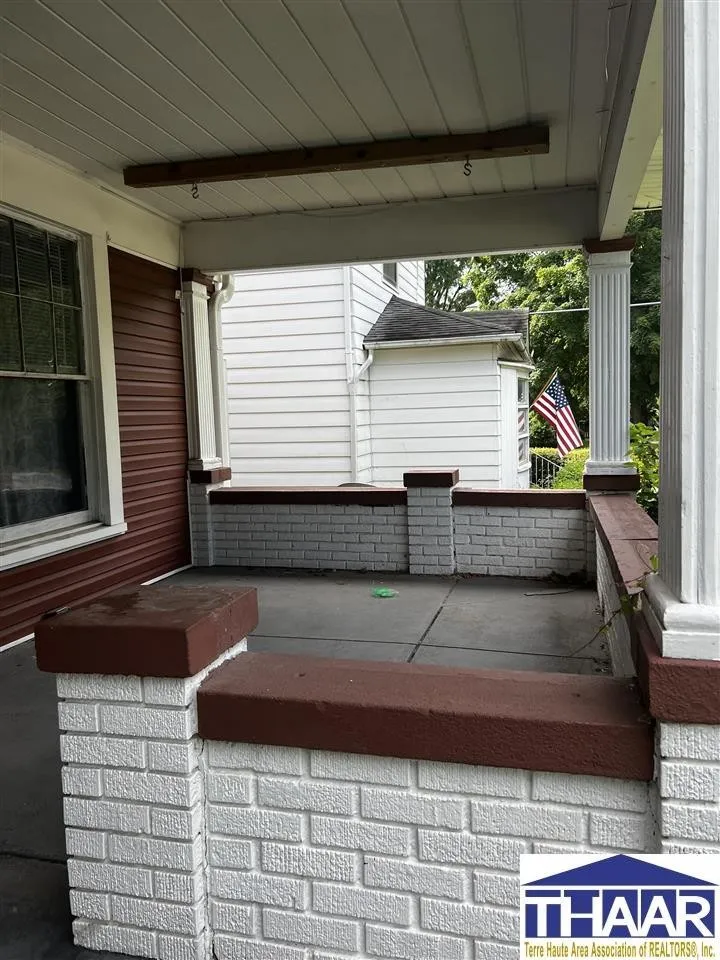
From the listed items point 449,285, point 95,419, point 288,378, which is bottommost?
point 95,419

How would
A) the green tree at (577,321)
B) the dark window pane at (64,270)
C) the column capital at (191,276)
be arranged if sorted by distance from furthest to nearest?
1. the green tree at (577,321)
2. the column capital at (191,276)
3. the dark window pane at (64,270)

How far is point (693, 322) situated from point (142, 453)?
5.40m

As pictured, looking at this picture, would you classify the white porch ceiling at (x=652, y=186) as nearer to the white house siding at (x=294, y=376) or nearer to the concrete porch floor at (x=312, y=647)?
the concrete porch floor at (x=312, y=647)

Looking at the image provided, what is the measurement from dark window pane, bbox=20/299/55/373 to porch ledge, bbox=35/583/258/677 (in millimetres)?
3494

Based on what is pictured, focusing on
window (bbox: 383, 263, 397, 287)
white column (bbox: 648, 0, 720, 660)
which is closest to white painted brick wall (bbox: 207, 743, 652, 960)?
white column (bbox: 648, 0, 720, 660)

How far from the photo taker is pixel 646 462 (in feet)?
20.7

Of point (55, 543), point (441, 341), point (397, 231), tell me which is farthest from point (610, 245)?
point (55, 543)

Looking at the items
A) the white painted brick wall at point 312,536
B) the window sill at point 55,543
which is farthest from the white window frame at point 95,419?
the white painted brick wall at point 312,536

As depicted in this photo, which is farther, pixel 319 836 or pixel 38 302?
pixel 38 302

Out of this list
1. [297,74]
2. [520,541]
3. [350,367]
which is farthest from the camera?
[350,367]

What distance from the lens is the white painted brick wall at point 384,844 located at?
5.06ft

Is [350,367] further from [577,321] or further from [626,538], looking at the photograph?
[577,321]

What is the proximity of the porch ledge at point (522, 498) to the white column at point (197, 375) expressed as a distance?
240 cm

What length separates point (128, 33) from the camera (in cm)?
346
